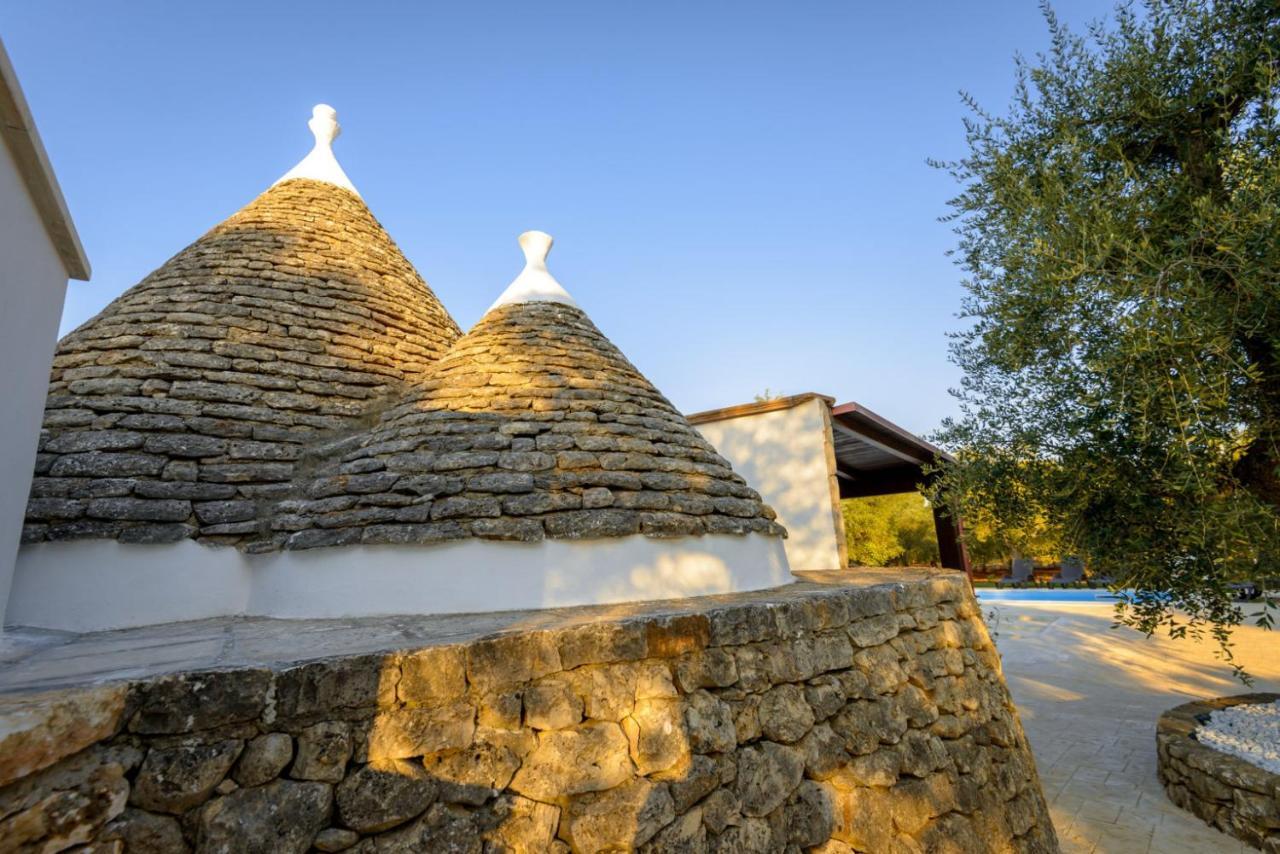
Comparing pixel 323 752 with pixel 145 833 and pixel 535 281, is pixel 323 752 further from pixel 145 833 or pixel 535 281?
pixel 535 281

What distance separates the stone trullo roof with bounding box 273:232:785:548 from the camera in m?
3.65

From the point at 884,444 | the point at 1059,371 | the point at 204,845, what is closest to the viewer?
the point at 204,845

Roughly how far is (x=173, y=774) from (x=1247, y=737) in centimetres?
750

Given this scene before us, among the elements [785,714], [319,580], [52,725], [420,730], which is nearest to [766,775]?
[785,714]

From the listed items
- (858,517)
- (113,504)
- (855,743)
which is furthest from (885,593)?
(858,517)

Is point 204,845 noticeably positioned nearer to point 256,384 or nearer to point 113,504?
point 113,504

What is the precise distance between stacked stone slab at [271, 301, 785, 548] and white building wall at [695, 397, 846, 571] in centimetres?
312

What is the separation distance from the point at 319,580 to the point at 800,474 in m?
5.81

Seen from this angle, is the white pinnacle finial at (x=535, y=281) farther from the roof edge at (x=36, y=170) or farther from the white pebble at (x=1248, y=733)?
the white pebble at (x=1248, y=733)

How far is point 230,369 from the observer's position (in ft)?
15.0

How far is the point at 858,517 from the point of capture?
19094 mm

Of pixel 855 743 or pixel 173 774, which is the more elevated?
pixel 173 774

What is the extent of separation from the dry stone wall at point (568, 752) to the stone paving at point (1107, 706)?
74.7 inches

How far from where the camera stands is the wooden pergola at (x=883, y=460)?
793 cm
